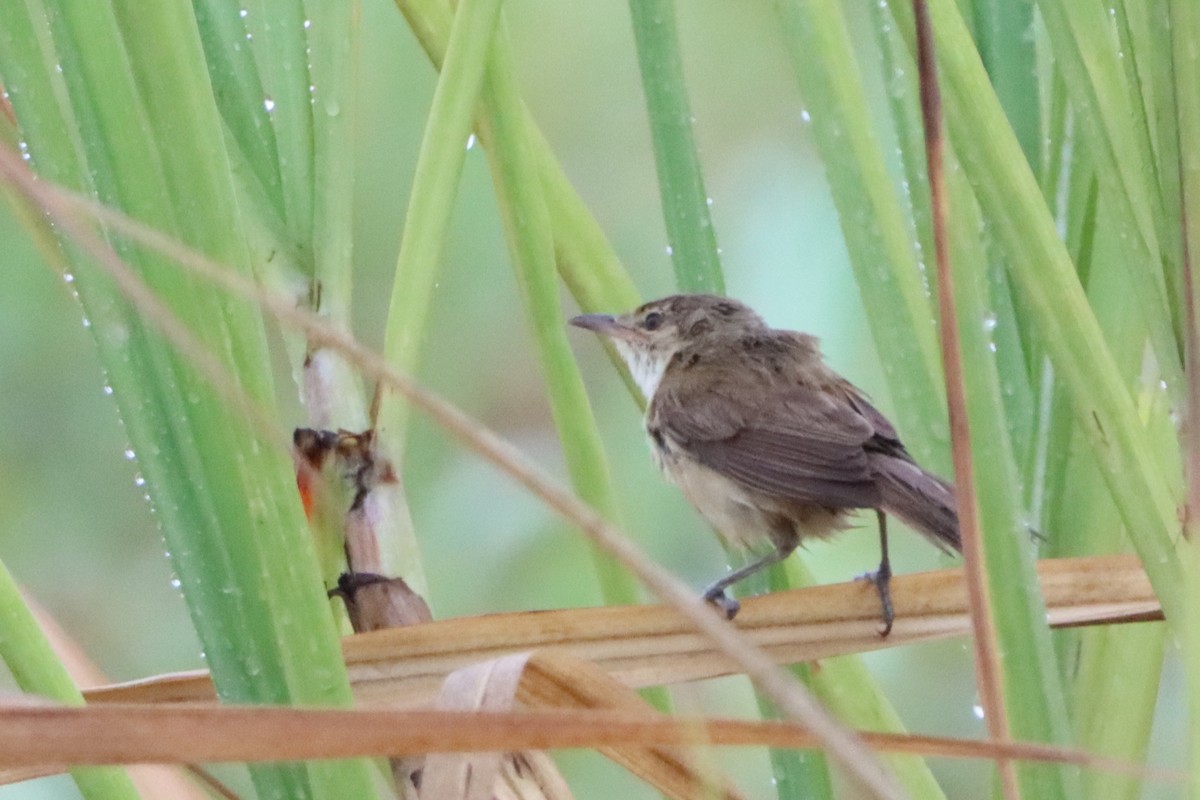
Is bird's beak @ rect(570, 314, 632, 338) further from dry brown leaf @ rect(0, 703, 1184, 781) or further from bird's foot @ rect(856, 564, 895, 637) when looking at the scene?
dry brown leaf @ rect(0, 703, 1184, 781)

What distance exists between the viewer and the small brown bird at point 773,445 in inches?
74.4

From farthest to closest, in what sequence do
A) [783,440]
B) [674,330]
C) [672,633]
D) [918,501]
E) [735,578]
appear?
[674,330] < [783,440] < [918,501] < [735,578] < [672,633]

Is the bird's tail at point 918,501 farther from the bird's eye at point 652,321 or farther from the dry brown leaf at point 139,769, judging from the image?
the dry brown leaf at point 139,769

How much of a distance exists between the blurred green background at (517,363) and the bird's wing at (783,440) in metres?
0.20

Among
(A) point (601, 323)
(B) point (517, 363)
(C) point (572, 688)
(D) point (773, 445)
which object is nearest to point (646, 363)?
(B) point (517, 363)

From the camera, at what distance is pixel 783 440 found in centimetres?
215

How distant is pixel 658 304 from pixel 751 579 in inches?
37.9

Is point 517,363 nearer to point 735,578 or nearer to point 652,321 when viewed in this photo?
point 652,321

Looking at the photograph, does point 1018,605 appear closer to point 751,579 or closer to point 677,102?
point 677,102

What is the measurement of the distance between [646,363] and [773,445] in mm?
715

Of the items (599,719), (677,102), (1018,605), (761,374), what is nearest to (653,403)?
(761,374)

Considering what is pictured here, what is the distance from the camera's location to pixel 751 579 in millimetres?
1750

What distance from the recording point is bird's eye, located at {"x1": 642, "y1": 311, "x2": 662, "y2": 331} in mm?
2639

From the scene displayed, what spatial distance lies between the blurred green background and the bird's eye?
0.49 feet
